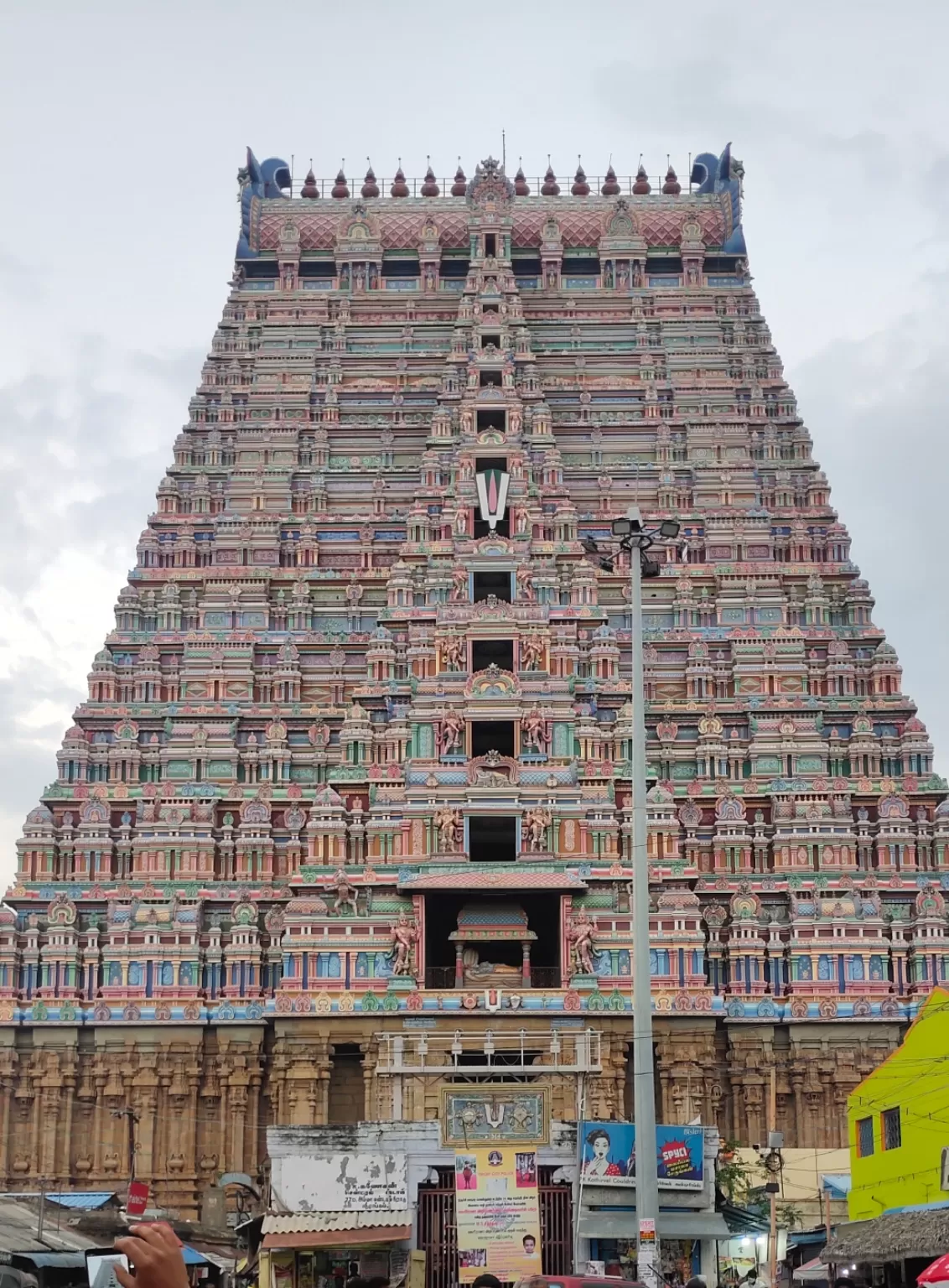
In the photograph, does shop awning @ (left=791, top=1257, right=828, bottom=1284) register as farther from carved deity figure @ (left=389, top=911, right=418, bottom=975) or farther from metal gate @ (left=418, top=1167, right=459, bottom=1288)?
carved deity figure @ (left=389, top=911, right=418, bottom=975)

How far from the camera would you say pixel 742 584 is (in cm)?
7294

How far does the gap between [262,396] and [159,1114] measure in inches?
1277

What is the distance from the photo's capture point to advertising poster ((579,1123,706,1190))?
111ft

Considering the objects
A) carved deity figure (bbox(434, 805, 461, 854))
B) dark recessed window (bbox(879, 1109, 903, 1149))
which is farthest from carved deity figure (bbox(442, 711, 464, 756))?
dark recessed window (bbox(879, 1109, 903, 1149))

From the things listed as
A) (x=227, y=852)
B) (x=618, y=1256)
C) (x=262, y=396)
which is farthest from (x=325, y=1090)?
(x=262, y=396)

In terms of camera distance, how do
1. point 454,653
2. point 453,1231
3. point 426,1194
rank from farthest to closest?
point 454,653, point 426,1194, point 453,1231

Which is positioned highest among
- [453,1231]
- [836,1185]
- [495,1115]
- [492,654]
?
[492,654]

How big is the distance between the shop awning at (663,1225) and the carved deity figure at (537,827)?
27.2 m

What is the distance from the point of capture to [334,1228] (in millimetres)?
33406

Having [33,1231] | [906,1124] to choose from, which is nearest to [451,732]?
[906,1124]

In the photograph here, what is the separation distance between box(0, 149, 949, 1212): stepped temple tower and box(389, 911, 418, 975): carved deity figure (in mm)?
104

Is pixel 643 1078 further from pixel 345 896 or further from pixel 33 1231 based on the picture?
pixel 345 896

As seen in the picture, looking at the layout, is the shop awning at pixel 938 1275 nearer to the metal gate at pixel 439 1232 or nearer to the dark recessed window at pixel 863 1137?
the metal gate at pixel 439 1232

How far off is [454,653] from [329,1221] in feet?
111
